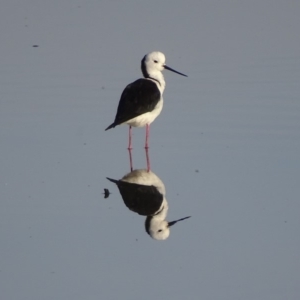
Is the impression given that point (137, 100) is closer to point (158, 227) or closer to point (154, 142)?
point (154, 142)

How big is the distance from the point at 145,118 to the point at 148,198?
153cm

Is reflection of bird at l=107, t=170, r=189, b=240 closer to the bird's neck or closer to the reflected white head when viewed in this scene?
the reflected white head

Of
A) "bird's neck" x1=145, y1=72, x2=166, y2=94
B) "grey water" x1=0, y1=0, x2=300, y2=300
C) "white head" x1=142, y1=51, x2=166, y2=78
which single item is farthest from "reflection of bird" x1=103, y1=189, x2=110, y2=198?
"white head" x1=142, y1=51, x2=166, y2=78

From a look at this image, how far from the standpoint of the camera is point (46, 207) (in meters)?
6.83

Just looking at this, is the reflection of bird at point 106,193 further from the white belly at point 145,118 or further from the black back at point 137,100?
the white belly at point 145,118

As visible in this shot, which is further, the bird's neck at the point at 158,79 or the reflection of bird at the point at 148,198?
the bird's neck at the point at 158,79

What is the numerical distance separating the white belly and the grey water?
0.40ft

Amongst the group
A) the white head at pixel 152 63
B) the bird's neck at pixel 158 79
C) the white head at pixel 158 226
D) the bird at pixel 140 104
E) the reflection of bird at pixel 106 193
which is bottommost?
the bird's neck at pixel 158 79

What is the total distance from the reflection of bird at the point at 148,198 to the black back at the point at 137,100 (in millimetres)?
865

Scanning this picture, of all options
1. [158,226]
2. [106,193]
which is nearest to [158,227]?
[158,226]

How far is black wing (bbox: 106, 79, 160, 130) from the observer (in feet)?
27.4

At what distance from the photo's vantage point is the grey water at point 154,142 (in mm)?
5836

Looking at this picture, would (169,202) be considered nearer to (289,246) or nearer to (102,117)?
(289,246)

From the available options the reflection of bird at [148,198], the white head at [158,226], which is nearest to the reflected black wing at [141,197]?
the reflection of bird at [148,198]
